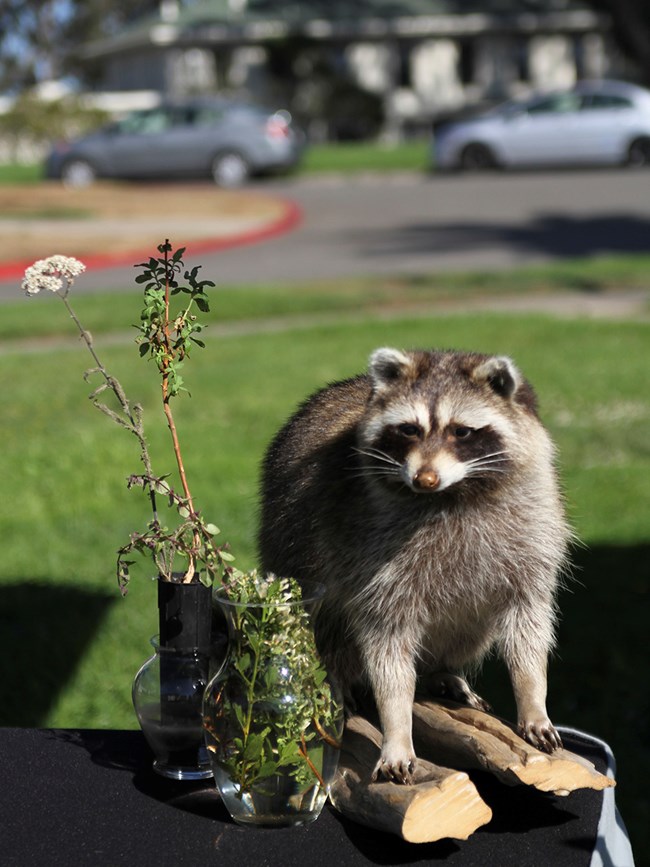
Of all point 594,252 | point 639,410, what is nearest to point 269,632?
point 639,410

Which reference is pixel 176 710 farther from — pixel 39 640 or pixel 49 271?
pixel 39 640

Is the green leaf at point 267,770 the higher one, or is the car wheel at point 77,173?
the green leaf at point 267,770

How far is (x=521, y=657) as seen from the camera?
2977 millimetres

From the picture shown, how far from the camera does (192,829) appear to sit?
2.71 metres

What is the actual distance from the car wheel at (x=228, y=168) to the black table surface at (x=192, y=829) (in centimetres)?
3118

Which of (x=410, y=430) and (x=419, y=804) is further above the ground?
(x=410, y=430)

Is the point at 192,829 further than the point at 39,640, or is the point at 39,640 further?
the point at 39,640

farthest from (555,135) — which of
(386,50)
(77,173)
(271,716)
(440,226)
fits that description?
(271,716)

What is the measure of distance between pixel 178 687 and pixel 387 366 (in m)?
0.87

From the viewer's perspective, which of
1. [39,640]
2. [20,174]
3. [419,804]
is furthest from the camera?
[20,174]

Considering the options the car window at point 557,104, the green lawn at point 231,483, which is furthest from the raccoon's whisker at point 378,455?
the car window at point 557,104

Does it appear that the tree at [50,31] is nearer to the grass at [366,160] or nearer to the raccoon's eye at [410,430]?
the grass at [366,160]

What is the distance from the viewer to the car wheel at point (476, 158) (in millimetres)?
33125

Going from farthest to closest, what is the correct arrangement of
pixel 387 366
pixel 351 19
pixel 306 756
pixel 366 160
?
pixel 351 19 → pixel 366 160 → pixel 387 366 → pixel 306 756
